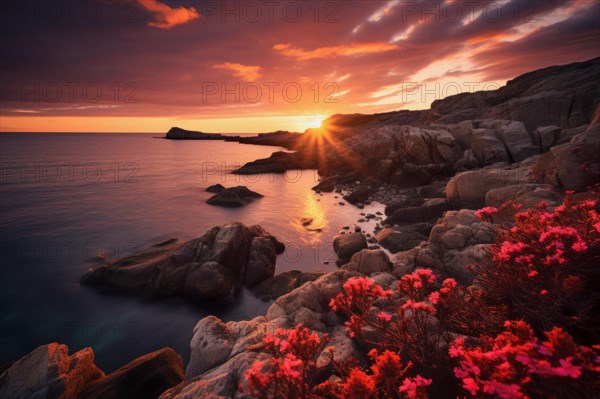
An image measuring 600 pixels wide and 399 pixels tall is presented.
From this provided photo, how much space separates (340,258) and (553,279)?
11669mm

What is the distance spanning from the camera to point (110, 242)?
20109mm

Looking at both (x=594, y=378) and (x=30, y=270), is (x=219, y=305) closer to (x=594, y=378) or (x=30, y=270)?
(x=594, y=378)

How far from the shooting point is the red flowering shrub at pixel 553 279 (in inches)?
131

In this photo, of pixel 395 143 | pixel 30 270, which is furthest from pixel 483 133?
pixel 30 270

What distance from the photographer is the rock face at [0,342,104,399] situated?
539cm

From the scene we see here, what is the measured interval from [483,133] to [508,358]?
108ft

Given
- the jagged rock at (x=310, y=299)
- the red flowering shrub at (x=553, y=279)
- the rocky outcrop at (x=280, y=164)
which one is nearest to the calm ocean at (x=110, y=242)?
the jagged rock at (x=310, y=299)

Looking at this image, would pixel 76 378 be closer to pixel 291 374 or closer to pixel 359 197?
pixel 291 374

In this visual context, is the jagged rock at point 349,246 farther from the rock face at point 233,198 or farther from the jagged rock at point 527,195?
the rock face at point 233,198

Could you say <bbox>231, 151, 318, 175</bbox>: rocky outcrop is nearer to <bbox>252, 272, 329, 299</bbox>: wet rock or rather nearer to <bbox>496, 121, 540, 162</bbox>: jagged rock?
<bbox>496, 121, 540, 162</bbox>: jagged rock

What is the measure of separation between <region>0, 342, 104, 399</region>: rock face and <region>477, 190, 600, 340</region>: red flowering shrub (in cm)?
833

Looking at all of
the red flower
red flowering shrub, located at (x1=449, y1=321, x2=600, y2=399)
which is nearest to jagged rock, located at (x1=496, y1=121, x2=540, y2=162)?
red flowering shrub, located at (x1=449, y1=321, x2=600, y2=399)

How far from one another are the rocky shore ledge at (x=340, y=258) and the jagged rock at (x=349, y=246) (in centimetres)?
6

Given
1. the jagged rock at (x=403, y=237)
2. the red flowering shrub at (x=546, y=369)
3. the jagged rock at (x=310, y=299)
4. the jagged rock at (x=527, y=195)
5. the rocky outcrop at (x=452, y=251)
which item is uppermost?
the jagged rock at (x=527, y=195)
